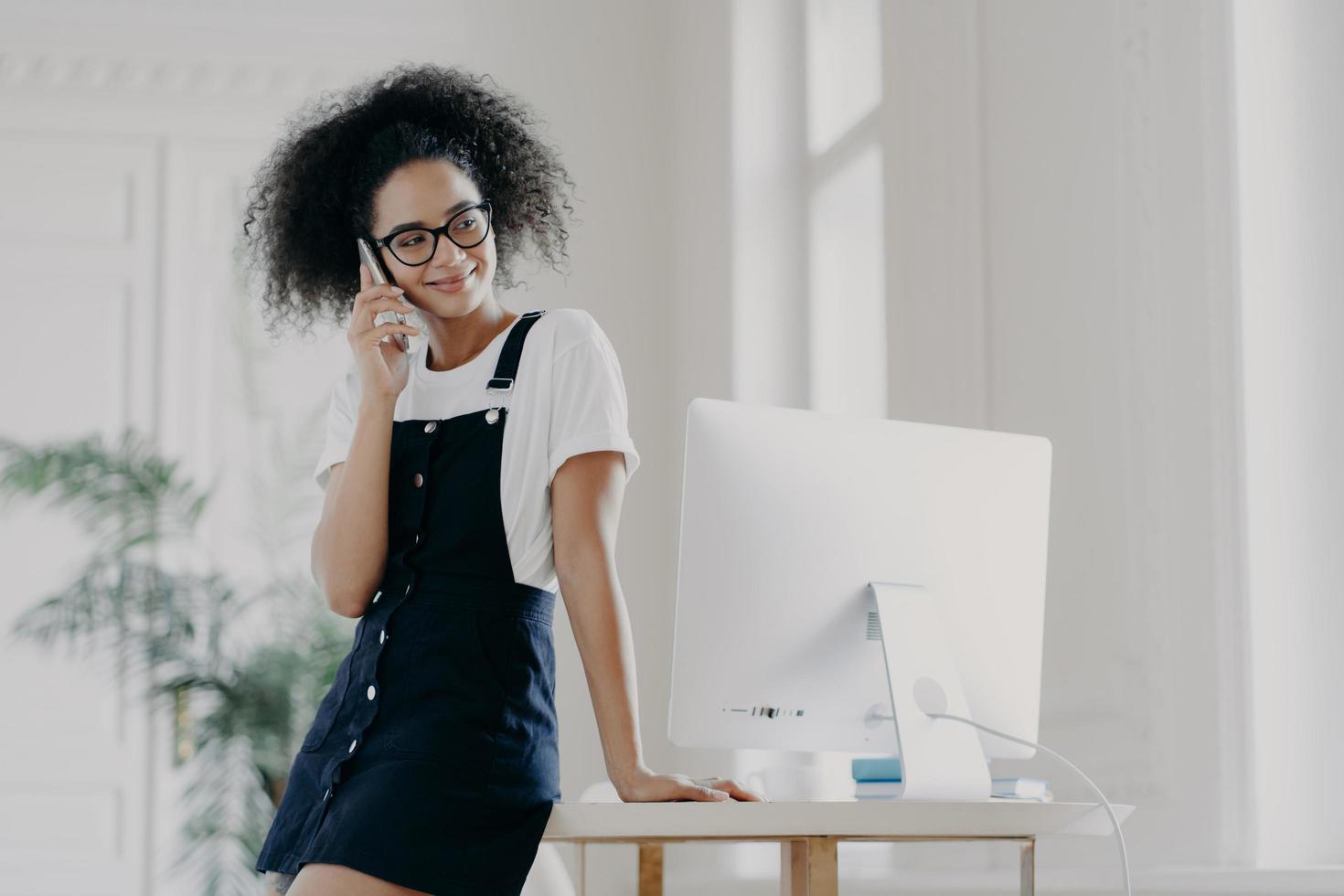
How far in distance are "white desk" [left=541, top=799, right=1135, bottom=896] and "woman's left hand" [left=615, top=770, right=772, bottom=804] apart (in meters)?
0.04

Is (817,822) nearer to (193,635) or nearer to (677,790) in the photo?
(677,790)

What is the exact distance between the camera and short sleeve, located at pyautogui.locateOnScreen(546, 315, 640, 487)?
1525 mm

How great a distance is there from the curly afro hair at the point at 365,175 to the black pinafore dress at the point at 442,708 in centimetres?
35

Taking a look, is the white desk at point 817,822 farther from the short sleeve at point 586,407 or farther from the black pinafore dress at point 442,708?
the short sleeve at point 586,407

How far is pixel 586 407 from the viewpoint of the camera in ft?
5.05

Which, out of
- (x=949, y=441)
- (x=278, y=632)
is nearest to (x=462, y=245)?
(x=949, y=441)

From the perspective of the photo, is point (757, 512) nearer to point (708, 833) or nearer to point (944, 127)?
point (708, 833)

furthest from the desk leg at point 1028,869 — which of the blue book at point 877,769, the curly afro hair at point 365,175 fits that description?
the curly afro hair at point 365,175

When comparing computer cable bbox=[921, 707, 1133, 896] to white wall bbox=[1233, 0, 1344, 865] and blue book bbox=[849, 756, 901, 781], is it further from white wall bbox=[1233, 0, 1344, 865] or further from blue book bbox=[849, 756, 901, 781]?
white wall bbox=[1233, 0, 1344, 865]

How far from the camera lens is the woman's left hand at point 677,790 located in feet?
4.42

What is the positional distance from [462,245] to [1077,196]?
1.23 metres

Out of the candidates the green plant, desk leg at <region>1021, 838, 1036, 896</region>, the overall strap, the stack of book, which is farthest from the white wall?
the green plant

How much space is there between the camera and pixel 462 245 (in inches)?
65.2

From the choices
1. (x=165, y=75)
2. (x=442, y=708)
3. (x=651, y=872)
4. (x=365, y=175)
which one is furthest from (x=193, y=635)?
(x=442, y=708)
